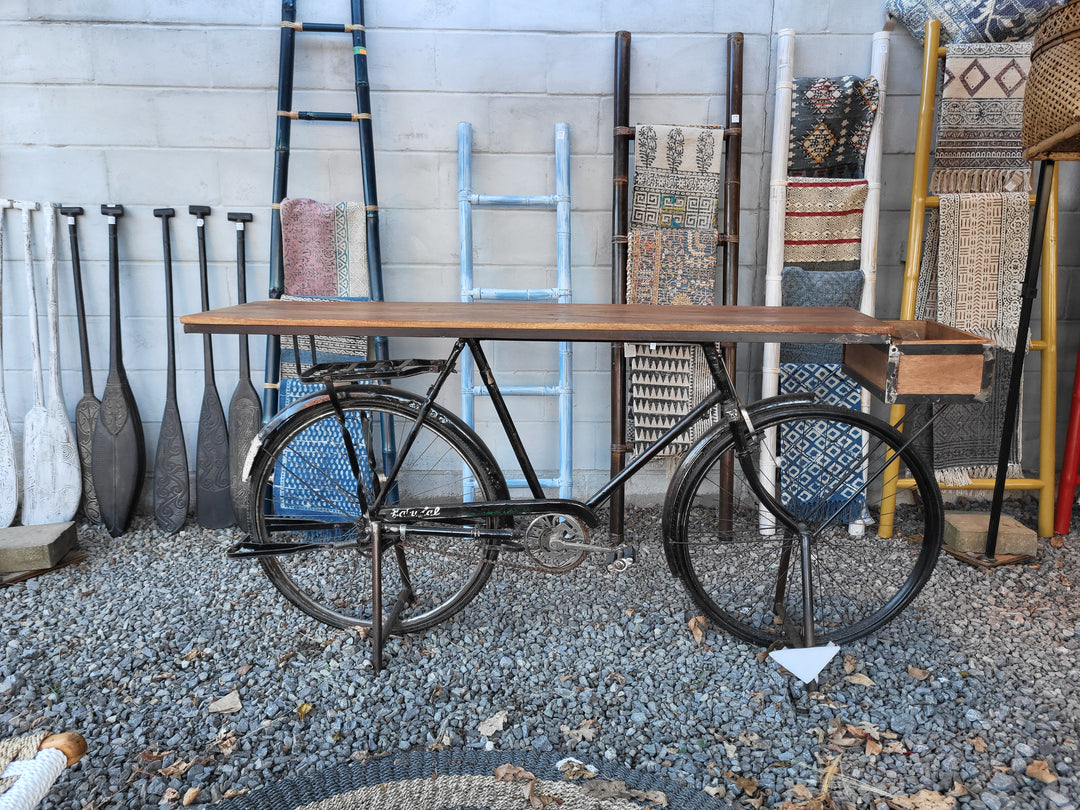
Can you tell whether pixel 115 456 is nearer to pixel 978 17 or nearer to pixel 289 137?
pixel 289 137

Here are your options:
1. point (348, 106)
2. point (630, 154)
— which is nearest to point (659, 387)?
point (630, 154)

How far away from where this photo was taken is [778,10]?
2434 mm

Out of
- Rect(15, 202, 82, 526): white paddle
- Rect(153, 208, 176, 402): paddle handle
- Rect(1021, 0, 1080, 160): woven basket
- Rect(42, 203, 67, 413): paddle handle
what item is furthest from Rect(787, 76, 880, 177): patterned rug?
Rect(15, 202, 82, 526): white paddle

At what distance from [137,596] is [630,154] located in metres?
2.21

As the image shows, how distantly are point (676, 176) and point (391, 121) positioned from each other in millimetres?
1017

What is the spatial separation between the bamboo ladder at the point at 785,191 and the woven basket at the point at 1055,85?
25.0 inches

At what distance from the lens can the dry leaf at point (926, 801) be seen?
1.43m

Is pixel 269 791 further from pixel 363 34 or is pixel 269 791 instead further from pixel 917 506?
pixel 917 506

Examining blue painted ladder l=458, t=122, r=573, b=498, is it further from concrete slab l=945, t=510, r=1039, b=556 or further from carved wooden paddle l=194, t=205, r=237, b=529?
concrete slab l=945, t=510, r=1039, b=556

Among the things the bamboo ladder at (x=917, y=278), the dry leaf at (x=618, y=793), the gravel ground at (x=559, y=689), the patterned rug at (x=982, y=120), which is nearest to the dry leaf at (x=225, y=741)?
the gravel ground at (x=559, y=689)

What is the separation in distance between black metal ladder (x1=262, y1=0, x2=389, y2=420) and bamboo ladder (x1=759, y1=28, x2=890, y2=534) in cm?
136

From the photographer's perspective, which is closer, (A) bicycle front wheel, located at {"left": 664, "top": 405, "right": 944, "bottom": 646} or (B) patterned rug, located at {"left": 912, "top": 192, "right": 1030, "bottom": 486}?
(A) bicycle front wheel, located at {"left": 664, "top": 405, "right": 944, "bottom": 646}

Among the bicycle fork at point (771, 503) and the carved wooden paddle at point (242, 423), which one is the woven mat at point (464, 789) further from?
the carved wooden paddle at point (242, 423)

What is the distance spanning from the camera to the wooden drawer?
1.54 m
